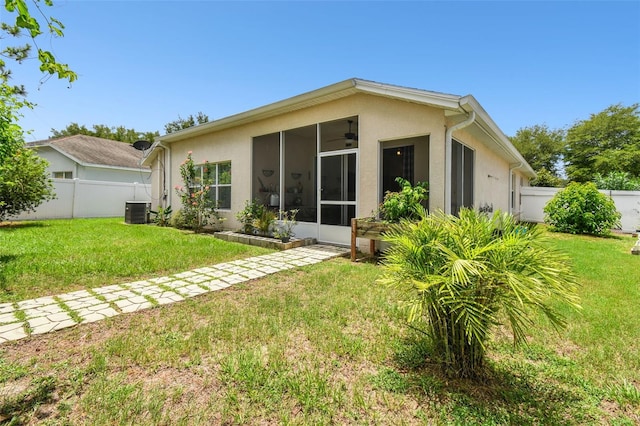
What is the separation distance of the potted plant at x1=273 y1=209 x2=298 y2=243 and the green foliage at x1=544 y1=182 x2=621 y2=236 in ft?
32.3

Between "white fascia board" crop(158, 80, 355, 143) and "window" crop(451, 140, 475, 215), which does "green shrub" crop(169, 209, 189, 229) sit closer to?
"white fascia board" crop(158, 80, 355, 143)

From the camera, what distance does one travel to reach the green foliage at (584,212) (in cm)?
988

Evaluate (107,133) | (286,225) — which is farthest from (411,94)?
(107,133)

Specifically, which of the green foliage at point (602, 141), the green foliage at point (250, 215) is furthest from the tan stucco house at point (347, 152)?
the green foliage at point (602, 141)

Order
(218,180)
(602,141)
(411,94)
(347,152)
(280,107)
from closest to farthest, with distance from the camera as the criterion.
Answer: (411,94) → (347,152) → (280,107) → (218,180) → (602,141)

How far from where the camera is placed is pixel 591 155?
84.3ft

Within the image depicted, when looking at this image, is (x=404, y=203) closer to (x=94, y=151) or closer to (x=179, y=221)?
(x=179, y=221)

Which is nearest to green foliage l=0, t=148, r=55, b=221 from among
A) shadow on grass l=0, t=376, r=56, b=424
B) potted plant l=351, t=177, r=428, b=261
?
shadow on grass l=0, t=376, r=56, b=424

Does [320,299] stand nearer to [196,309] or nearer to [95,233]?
[196,309]

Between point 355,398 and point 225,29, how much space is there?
10.1 metres

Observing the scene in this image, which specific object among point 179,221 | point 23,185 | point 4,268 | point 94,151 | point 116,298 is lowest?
point 116,298

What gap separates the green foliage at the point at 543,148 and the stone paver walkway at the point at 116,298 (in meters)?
33.0

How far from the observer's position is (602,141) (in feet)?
82.5

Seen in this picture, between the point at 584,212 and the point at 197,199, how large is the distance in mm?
13242
